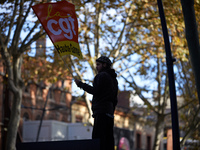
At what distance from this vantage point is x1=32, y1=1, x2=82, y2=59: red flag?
772cm

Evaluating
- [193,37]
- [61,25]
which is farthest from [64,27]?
[193,37]

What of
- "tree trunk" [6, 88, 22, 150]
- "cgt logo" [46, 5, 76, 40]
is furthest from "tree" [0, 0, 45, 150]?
"cgt logo" [46, 5, 76, 40]

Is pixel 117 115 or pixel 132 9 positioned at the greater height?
pixel 132 9

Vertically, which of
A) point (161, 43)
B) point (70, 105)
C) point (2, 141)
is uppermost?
point (161, 43)

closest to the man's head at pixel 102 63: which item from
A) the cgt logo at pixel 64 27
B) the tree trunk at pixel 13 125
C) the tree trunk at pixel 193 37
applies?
the cgt logo at pixel 64 27

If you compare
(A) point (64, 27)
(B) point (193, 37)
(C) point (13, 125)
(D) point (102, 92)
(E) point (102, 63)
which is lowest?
(C) point (13, 125)

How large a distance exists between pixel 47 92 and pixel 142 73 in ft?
44.4

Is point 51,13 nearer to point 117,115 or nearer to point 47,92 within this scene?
point 47,92

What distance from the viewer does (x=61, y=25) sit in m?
8.05

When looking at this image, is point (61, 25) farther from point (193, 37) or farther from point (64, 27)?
point (193, 37)

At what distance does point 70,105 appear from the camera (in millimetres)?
39250

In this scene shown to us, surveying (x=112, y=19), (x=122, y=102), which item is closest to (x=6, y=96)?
(x=112, y=19)

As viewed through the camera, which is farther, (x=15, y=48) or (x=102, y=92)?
(x=15, y=48)

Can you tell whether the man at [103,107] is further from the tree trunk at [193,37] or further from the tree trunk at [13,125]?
the tree trunk at [13,125]
